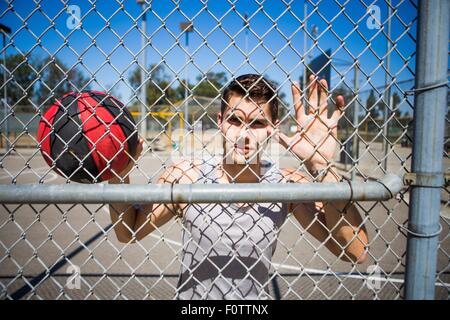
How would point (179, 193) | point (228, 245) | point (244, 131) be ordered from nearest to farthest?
point (179, 193) → point (244, 131) → point (228, 245)

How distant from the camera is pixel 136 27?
141cm

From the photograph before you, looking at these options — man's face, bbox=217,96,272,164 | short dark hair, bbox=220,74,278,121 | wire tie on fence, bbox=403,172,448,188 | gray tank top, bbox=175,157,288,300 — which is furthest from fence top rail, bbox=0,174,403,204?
short dark hair, bbox=220,74,278,121

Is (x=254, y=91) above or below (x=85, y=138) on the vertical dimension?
above

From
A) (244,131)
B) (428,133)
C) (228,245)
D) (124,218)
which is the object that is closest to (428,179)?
(428,133)

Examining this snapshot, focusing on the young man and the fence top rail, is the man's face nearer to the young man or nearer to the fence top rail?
the young man

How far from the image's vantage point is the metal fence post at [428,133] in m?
1.14

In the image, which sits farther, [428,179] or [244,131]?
[244,131]

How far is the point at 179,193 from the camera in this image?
115 cm

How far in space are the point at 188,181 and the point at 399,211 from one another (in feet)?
23.9

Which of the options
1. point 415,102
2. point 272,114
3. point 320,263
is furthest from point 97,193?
point 320,263

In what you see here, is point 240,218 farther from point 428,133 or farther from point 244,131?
point 428,133

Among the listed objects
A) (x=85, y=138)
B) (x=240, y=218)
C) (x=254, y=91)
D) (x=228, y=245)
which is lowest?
(x=228, y=245)

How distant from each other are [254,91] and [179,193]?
2.56ft
